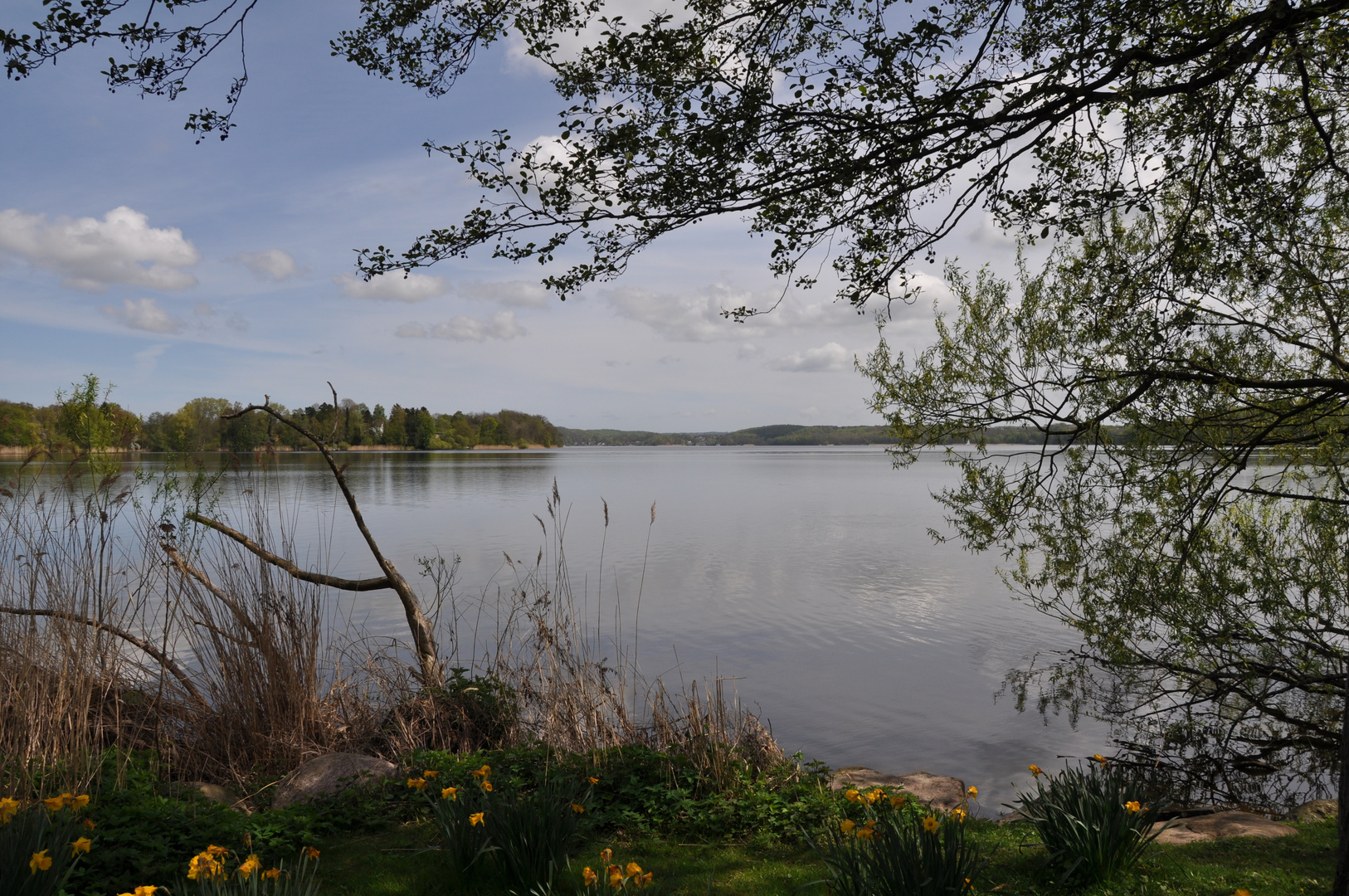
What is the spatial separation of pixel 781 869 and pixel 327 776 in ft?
9.55

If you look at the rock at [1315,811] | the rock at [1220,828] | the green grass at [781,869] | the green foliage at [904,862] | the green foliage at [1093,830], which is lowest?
the rock at [1315,811]

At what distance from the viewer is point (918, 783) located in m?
6.08

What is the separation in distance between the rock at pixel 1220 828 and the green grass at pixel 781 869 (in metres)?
0.23

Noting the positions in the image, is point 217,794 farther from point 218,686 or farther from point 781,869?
point 781,869

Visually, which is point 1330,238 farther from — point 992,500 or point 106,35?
point 106,35

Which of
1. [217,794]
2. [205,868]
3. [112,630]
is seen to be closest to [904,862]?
[205,868]

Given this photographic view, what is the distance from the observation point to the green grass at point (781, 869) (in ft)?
12.0

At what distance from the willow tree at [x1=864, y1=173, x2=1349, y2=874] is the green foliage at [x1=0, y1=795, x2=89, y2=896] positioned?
6796mm

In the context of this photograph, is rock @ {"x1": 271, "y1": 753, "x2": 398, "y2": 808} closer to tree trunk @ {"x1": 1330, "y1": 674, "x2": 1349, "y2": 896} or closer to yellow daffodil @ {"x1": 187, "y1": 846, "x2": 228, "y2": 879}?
yellow daffodil @ {"x1": 187, "y1": 846, "x2": 228, "y2": 879}

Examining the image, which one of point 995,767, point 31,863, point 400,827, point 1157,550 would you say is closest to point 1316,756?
point 1157,550

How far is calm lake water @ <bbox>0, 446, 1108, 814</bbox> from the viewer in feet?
25.8

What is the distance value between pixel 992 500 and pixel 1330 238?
3655 mm

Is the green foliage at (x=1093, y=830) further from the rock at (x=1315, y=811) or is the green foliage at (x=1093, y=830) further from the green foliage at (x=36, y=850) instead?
the green foliage at (x=36, y=850)

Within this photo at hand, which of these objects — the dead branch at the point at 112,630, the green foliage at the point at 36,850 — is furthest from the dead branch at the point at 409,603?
the green foliage at the point at 36,850
